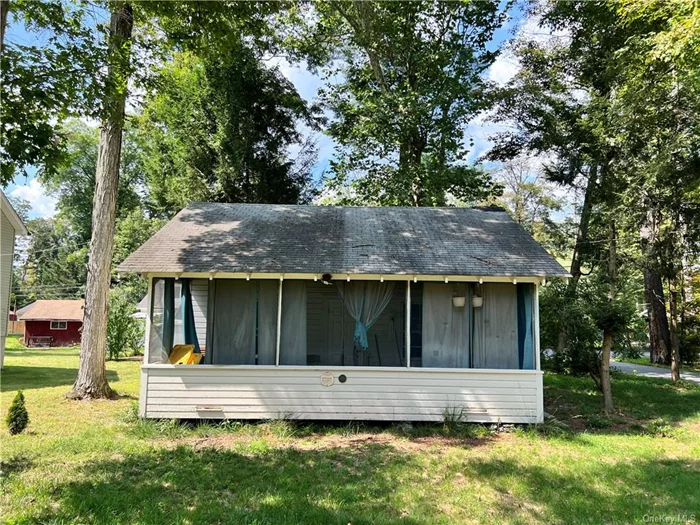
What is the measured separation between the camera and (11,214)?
45.9 ft

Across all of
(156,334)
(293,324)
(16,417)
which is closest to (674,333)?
(293,324)

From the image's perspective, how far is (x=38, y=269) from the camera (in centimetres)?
5331

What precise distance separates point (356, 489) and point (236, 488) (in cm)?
128

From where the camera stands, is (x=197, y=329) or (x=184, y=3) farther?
(x=197, y=329)

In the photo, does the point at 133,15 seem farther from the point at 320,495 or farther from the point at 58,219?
the point at 58,219

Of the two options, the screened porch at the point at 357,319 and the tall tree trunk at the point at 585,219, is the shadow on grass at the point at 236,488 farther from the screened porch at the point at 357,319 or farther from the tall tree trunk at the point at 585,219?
the tall tree trunk at the point at 585,219

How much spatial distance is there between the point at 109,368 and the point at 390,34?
15220 millimetres

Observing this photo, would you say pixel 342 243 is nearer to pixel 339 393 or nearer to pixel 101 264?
pixel 339 393

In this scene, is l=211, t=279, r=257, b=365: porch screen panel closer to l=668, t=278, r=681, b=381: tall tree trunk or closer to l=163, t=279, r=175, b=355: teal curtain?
l=163, t=279, r=175, b=355: teal curtain

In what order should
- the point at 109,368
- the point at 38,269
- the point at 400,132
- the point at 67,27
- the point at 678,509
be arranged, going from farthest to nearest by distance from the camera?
the point at 38,269 → the point at 400,132 → the point at 109,368 → the point at 67,27 → the point at 678,509

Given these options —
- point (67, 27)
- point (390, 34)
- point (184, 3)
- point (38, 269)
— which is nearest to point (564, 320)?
point (184, 3)

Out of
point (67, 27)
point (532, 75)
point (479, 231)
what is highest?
point (532, 75)

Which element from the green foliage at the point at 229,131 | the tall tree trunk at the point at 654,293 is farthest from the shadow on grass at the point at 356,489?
the green foliage at the point at 229,131

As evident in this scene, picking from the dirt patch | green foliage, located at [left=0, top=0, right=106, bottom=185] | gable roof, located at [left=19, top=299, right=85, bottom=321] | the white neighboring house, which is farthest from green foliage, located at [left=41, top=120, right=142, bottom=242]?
the dirt patch
